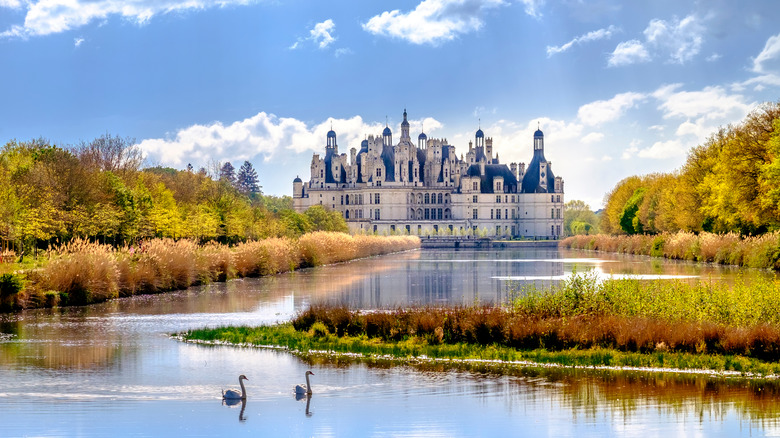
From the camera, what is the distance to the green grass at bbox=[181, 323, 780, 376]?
17.2m

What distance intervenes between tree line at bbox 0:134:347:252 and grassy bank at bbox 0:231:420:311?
75.9 inches

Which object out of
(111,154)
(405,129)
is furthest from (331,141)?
(111,154)

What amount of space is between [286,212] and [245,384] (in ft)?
217

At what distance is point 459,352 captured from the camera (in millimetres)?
19219

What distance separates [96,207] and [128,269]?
940 cm

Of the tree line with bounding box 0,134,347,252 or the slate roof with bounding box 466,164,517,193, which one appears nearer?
the tree line with bounding box 0,134,347,252

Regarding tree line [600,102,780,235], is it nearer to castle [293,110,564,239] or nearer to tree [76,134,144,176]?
tree [76,134,144,176]

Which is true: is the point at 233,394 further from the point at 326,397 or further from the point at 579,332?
the point at 579,332

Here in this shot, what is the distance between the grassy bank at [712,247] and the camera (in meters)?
46.3

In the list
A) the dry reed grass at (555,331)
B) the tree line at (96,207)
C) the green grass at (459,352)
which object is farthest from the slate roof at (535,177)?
the dry reed grass at (555,331)

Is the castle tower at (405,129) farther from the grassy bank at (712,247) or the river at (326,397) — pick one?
the river at (326,397)

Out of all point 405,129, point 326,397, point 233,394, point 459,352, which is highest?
point 405,129

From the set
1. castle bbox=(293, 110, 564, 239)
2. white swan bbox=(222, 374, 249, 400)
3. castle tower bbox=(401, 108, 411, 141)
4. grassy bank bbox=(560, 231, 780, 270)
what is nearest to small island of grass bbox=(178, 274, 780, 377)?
white swan bbox=(222, 374, 249, 400)

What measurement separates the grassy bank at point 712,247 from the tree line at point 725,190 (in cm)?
96
